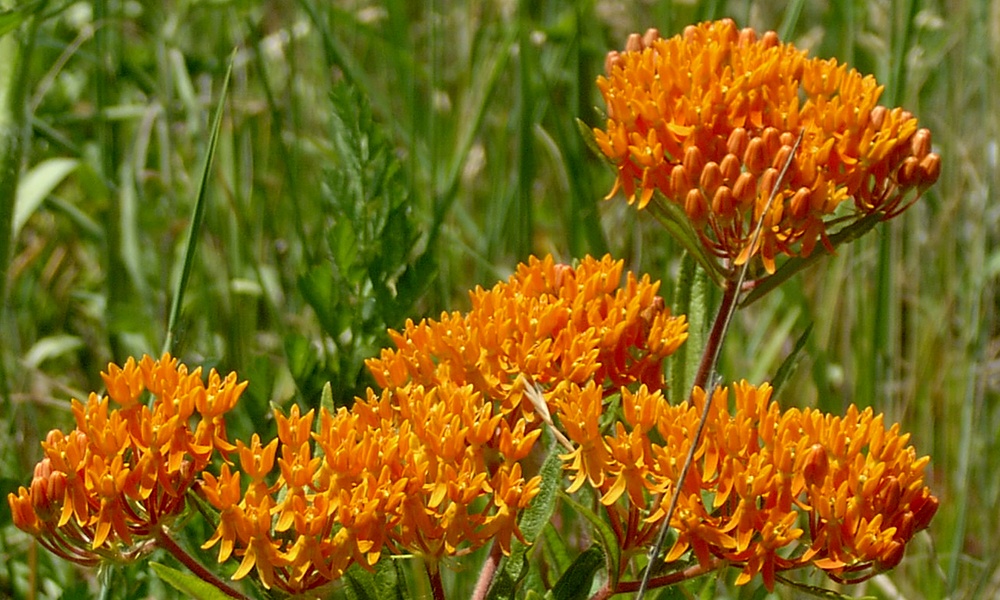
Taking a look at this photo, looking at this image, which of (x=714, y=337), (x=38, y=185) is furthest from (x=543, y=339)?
(x=38, y=185)

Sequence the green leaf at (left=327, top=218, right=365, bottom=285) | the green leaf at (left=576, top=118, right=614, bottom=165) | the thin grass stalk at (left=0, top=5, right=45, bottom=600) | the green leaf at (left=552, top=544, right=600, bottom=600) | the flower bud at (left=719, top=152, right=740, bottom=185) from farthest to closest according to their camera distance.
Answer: the thin grass stalk at (left=0, top=5, right=45, bottom=600) < the green leaf at (left=327, top=218, right=365, bottom=285) < the green leaf at (left=576, top=118, right=614, bottom=165) < the flower bud at (left=719, top=152, right=740, bottom=185) < the green leaf at (left=552, top=544, right=600, bottom=600)

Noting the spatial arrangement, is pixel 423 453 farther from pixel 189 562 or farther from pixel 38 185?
pixel 38 185

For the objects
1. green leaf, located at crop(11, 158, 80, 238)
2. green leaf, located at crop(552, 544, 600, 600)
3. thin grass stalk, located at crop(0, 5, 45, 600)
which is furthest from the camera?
green leaf, located at crop(11, 158, 80, 238)

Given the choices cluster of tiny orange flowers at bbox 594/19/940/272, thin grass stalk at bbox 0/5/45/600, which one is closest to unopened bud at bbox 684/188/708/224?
cluster of tiny orange flowers at bbox 594/19/940/272

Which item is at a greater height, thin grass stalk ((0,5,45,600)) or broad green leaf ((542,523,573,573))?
thin grass stalk ((0,5,45,600))

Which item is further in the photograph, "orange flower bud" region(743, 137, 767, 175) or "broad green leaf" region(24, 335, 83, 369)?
"broad green leaf" region(24, 335, 83, 369)

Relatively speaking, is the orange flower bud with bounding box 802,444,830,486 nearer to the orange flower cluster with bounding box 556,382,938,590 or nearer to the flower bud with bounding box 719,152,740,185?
the orange flower cluster with bounding box 556,382,938,590

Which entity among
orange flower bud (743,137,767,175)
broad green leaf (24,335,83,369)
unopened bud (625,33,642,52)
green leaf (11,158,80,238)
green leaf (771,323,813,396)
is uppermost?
unopened bud (625,33,642,52)
